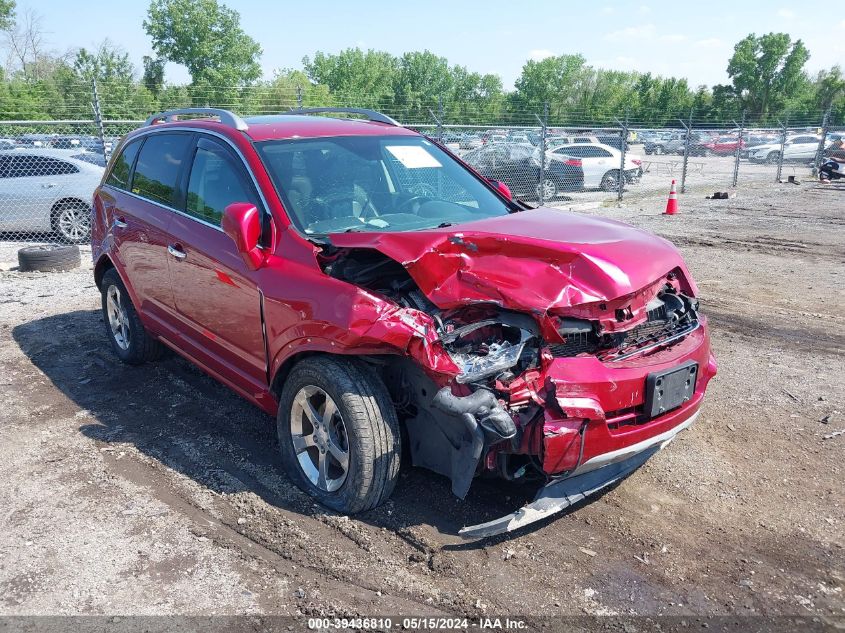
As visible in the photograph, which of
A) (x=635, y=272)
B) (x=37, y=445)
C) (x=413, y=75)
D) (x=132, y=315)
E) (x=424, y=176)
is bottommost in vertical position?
(x=37, y=445)

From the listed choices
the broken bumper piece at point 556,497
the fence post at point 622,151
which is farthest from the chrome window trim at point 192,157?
the fence post at point 622,151

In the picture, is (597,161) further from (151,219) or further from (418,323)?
(418,323)

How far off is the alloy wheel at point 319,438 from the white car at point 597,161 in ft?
49.1

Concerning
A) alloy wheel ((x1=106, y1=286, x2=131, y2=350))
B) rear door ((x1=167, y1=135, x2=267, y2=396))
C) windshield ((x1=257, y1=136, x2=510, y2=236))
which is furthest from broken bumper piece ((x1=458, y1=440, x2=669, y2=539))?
alloy wheel ((x1=106, y1=286, x2=131, y2=350))

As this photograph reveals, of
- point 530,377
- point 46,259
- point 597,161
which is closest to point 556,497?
point 530,377

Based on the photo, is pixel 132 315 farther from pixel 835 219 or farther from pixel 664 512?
pixel 835 219

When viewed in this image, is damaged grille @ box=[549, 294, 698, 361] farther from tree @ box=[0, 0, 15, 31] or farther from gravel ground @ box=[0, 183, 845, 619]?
tree @ box=[0, 0, 15, 31]

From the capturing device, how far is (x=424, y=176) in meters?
4.52

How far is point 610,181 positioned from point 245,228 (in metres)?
17.0

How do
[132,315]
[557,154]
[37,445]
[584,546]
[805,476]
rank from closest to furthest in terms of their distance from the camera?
[584,546], [805,476], [37,445], [132,315], [557,154]

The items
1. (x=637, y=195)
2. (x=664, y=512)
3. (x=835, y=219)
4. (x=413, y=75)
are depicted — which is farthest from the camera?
(x=413, y=75)

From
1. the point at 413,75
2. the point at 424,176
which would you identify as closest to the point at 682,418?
the point at 424,176

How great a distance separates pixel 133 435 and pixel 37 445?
22.8 inches

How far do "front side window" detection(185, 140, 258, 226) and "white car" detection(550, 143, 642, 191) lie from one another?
14.1 metres
